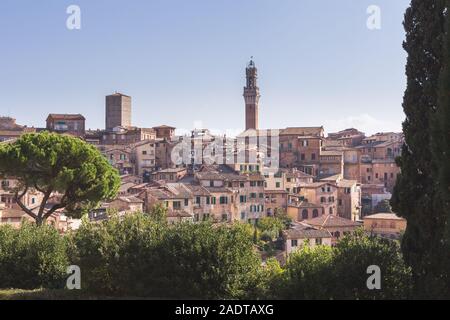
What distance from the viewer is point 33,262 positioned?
14.7 meters

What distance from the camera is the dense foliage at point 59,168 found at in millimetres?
23984

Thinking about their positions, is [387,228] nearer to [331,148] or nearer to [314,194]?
[314,194]

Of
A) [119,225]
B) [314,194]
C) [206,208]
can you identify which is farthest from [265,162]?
[119,225]

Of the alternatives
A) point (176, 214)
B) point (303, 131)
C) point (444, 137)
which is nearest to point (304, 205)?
point (176, 214)

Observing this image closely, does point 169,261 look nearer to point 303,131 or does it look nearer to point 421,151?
point 421,151

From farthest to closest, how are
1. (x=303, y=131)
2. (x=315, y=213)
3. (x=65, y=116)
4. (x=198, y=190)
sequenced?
(x=65, y=116) < (x=303, y=131) < (x=315, y=213) < (x=198, y=190)

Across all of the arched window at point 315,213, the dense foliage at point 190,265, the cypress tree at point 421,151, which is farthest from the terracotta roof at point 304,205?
the cypress tree at point 421,151

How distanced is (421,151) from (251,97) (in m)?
100

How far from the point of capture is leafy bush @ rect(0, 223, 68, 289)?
1450cm

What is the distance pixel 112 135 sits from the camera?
310ft

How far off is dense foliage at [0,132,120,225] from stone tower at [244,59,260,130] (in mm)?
87743

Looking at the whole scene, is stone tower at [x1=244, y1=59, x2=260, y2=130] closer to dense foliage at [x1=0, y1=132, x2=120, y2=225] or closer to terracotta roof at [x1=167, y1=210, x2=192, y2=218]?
terracotta roof at [x1=167, y1=210, x2=192, y2=218]

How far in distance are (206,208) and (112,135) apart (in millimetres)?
46907
